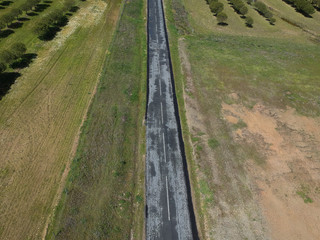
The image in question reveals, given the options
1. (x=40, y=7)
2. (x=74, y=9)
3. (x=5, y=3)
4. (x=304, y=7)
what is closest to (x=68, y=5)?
(x=74, y=9)

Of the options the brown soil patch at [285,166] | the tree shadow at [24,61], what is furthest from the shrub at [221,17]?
the tree shadow at [24,61]

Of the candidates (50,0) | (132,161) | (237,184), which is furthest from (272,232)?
(50,0)

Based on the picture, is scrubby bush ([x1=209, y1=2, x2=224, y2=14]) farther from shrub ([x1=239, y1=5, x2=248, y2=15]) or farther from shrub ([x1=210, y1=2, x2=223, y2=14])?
shrub ([x1=239, y1=5, x2=248, y2=15])

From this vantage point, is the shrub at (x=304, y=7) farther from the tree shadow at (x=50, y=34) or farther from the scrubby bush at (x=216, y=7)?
the tree shadow at (x=50, y=34)

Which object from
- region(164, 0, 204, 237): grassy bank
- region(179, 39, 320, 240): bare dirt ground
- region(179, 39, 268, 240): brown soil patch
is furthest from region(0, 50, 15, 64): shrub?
region(179, 39, 268, 240): brown soil patch

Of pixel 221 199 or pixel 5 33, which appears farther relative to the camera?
pixel 5 33

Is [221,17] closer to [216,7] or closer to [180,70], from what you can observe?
[216,7]

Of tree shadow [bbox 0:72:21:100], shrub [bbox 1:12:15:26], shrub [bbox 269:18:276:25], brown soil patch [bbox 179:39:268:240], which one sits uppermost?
shrub [bbox 1:12:15:26]
